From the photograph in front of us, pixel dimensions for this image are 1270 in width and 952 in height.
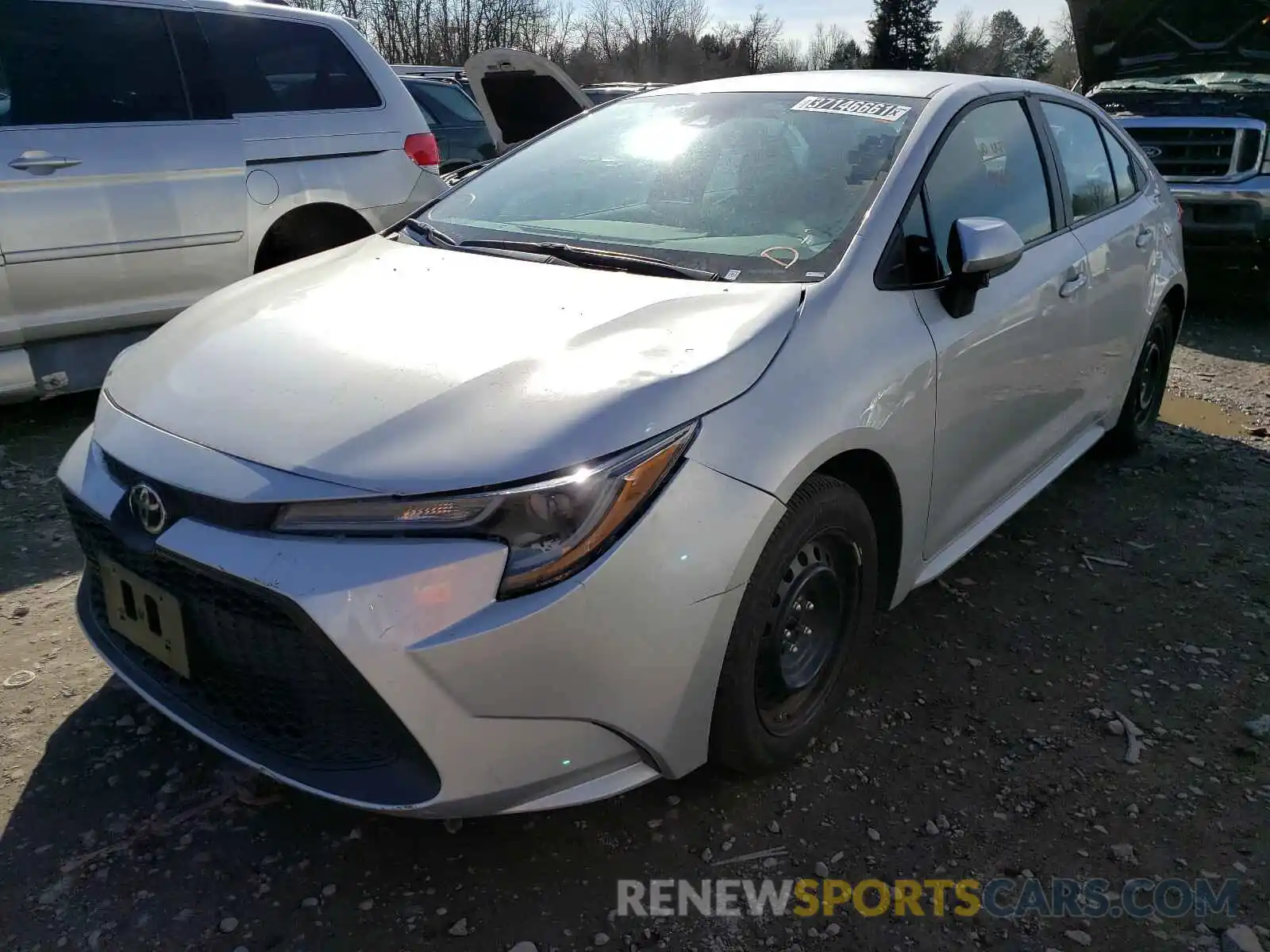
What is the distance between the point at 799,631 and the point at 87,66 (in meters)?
4.13

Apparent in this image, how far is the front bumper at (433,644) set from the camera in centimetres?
171

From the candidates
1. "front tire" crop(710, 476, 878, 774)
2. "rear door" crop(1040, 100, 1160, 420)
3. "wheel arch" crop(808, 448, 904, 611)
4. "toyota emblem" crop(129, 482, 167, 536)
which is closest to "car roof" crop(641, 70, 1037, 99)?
"rear door" crop(1040, 100, 1160, 420)

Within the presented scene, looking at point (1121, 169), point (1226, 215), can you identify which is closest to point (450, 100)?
point (1226, 215)

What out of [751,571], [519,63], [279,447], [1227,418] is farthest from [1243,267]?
[279,447]

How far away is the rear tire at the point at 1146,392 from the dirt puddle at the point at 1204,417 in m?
0.45

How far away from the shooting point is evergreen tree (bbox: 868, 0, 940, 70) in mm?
46375

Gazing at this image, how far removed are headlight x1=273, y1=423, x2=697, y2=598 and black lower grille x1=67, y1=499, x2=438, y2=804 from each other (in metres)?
0.18

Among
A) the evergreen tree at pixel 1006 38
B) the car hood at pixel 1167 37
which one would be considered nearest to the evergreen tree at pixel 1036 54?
the evergreen tree at pixel 1006 38

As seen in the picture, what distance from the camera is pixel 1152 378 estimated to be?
4.59 meters

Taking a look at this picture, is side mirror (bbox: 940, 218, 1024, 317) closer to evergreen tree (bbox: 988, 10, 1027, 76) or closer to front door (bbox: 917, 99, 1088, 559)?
front door (bbox: 917, 99, 1088, 559)

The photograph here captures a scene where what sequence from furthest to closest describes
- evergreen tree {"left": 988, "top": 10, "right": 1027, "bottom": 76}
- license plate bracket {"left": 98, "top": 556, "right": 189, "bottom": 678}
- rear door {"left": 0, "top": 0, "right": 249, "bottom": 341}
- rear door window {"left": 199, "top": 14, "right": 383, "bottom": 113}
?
evergreen tree {"left": 988, "top": 10, "right": 1027, "bottom": 76} → rear door window {"left": 199, "top": 14, "right": 383, "bottom": 113} → rear door {"left": 0, "top": 0, "right": 249, "bottom": 341} → license plate bracket {"left": 98, "top": 556, "right": 189, "bottom": 678}

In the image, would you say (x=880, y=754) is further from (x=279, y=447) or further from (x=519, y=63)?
(x=519, y=63)

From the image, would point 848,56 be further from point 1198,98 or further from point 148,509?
point 148,509

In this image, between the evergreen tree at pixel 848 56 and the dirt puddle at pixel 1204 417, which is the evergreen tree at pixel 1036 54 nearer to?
the evergreen tree at pixel 848 56
